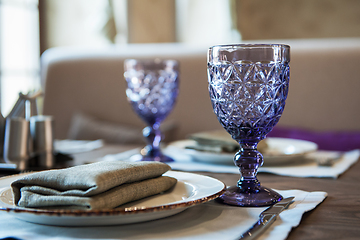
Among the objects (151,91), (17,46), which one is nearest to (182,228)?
(151,91)

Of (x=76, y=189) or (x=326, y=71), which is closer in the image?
(x=76, y=189)

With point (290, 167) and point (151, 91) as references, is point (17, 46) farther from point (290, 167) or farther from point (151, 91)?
point (290, 167)

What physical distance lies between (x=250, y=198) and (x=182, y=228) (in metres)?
0.16

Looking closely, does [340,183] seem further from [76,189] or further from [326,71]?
[326,71]

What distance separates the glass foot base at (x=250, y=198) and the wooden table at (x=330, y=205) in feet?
0.20

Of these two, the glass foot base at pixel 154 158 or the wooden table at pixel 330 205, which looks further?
the glass foot base at pixel 154 158

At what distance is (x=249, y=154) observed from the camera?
67 centimetres

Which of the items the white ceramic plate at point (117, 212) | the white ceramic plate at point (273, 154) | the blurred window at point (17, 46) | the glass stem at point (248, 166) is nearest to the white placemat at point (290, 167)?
the white ceramic plate at point (273, 154)

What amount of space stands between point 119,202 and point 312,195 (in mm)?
325

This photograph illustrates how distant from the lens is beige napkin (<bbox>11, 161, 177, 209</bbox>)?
48cm

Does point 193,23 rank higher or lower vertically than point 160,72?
higher

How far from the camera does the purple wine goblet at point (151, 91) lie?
119cm

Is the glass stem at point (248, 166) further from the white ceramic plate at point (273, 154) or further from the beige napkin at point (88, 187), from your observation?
the white ceramic plate at point (273, 154)

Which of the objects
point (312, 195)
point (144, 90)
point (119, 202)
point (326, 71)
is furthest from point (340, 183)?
point (326, 71)
